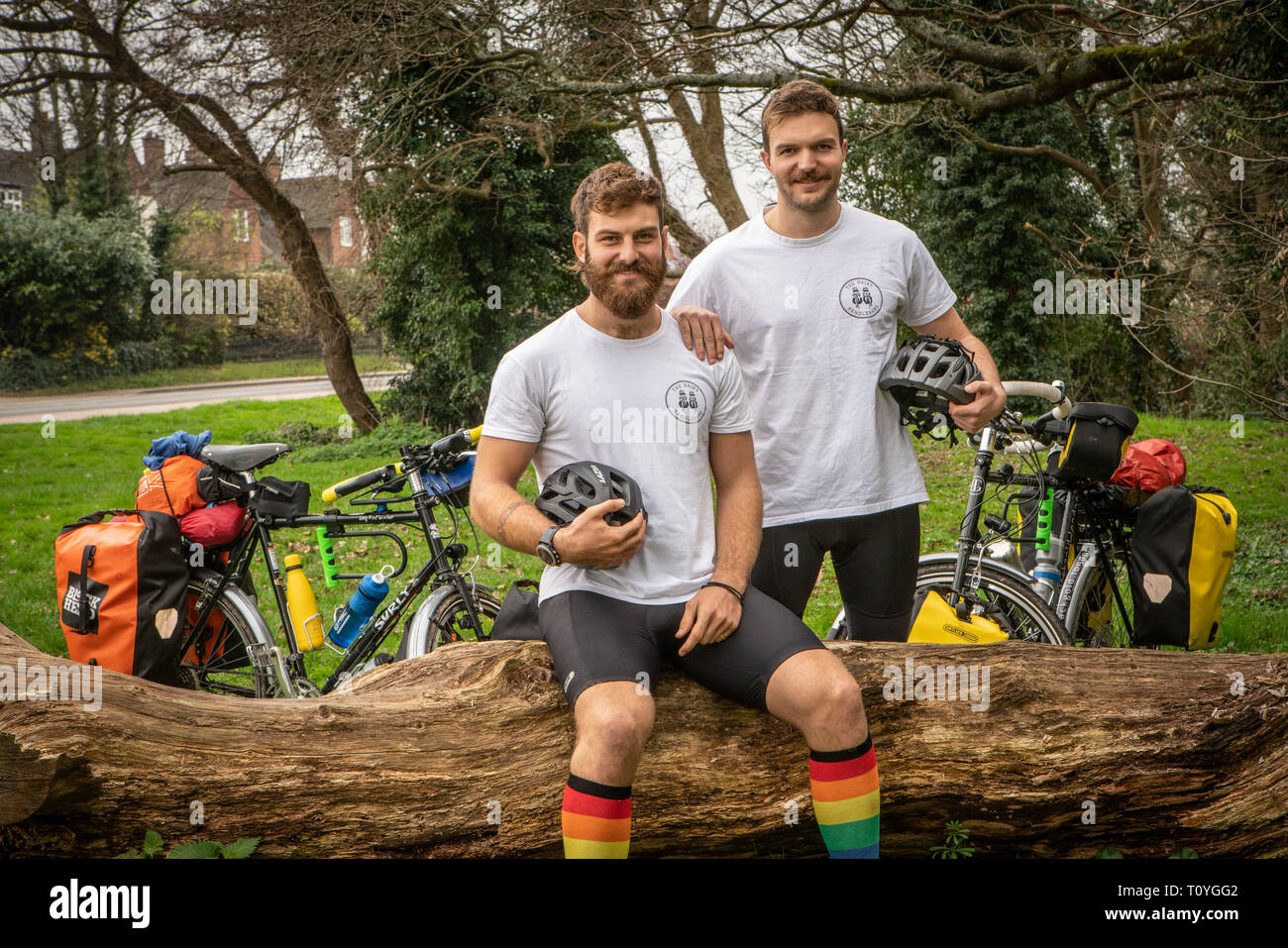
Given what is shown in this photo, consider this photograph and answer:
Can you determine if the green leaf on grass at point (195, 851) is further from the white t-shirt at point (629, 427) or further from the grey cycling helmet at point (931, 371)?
the grey cycling helmet at point (931, 371)

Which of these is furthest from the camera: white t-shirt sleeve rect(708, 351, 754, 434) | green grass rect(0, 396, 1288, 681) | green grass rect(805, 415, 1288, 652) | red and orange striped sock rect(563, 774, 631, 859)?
green grass rect(0, 396, 1288, 681)

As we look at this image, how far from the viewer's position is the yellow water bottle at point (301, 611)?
4840 mm

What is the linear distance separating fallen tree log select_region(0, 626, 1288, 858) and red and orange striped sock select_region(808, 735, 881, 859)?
48cm

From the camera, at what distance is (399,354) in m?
16.8

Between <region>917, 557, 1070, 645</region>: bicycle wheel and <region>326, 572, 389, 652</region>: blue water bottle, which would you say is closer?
<region>917, 557, 1070, 645</region>: bicycle wheel

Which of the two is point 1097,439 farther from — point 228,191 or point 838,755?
point 228,191

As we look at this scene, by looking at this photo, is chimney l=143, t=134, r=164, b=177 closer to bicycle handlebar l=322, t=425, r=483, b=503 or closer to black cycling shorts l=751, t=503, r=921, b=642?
bicycle handlebar l=322, t=425, r=483, b=503

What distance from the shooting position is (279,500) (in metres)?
4.82

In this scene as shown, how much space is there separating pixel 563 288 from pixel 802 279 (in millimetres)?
12893

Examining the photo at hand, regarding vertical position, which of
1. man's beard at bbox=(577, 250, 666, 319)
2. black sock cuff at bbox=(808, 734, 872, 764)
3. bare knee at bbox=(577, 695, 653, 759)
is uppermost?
man's beard at bbox=(577, 250, 666, 319)

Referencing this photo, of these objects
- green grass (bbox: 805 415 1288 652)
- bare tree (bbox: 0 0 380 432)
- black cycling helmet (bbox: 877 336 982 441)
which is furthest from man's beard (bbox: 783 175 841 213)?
bare tree (bbox: 0 0 380 432)

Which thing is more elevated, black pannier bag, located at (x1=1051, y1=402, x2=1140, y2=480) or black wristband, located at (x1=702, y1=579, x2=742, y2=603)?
black pannier bag, located at (x1=1051, y1=402, x2=1140, y2=480)

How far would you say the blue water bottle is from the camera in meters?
4.89
